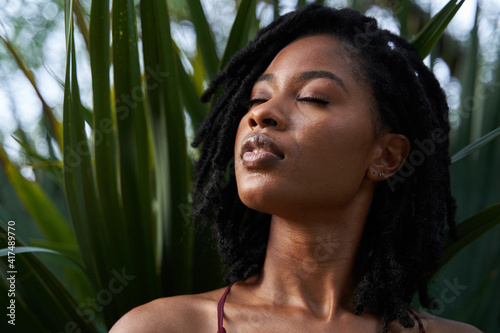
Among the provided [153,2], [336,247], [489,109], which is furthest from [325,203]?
[489,109]

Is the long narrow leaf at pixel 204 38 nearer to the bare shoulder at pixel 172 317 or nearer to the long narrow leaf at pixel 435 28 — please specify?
the long narrow leaf at pixel 435 28

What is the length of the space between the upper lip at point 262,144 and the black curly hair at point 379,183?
0.25m

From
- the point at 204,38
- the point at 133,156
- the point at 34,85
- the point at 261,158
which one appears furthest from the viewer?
the point at 204,38

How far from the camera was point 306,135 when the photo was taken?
4.17 feet

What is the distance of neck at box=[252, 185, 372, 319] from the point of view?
53.3 inches

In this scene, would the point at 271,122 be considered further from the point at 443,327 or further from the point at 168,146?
the point at 443,327

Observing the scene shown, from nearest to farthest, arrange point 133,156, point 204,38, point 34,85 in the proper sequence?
point 133,156, point 34,85, point 204,38

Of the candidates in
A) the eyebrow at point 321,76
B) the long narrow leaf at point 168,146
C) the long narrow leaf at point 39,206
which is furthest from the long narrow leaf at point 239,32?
the long narrow leaf at point 39,206

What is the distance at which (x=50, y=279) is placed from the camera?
1346mm

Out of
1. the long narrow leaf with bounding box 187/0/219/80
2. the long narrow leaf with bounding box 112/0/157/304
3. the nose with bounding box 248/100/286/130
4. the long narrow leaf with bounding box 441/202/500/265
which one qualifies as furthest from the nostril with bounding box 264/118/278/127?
the long narrow leaf with bounding box 441/202/500/265

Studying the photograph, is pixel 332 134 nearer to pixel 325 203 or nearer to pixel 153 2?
pixel 325 203

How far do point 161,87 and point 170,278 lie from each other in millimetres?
520

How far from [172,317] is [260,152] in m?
0.43

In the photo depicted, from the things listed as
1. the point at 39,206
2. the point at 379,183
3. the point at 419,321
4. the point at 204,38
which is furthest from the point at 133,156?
the point at 419,321
